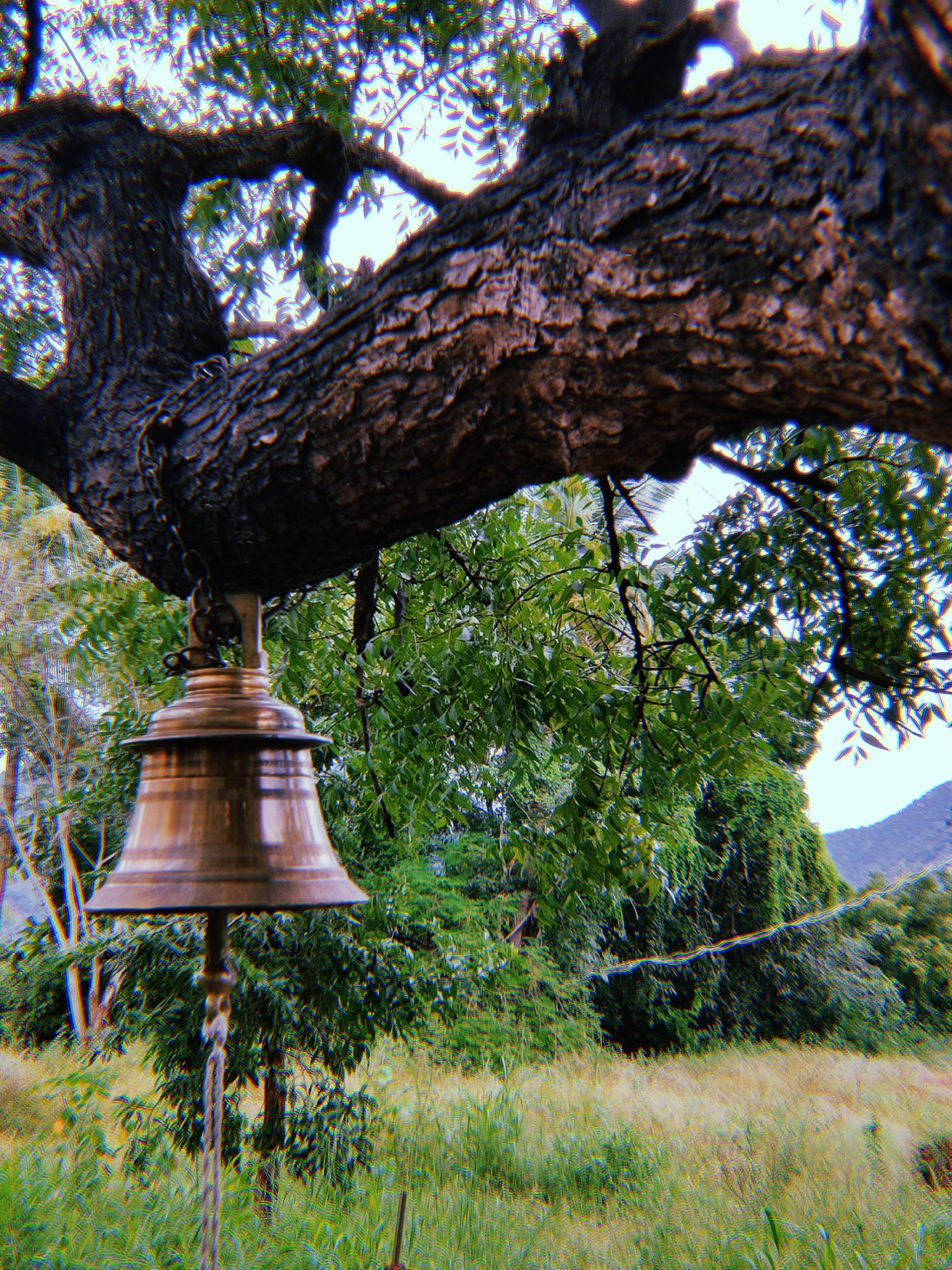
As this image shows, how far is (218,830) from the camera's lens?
4.46ft

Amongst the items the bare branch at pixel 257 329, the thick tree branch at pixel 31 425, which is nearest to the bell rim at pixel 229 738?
the thick tree branch at pixel 31 425

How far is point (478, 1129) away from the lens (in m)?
6.53

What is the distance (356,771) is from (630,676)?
4.02ft

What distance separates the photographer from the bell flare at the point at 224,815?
1311 millimetres

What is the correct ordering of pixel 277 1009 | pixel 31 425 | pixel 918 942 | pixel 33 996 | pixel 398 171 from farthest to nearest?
pixel 918 942 → pixel 33 996 → pixel 277 1009 → pixel 398 171 → pixel 31 425

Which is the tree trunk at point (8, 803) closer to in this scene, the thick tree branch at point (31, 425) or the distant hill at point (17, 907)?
the distant hill at point (17, 907)

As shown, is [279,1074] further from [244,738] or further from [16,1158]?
[244,738]

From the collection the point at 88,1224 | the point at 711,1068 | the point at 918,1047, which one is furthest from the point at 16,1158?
the point at 918,1047

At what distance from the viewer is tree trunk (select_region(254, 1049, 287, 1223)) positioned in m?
4.87

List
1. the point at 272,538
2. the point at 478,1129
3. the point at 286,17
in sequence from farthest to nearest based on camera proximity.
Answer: the point at 478,1129, the point at 286,17, the point at 272,538

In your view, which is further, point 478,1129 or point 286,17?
point 478,1129

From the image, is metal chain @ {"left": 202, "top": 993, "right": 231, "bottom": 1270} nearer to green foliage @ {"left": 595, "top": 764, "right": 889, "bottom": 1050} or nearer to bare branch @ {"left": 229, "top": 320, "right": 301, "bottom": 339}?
bare branch @ {"left": 229, "top": 320, "right": 301, "bottom": 339}

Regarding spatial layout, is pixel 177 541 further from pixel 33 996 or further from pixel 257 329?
pixel 33 996

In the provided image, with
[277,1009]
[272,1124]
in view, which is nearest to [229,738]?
[277,1009]
